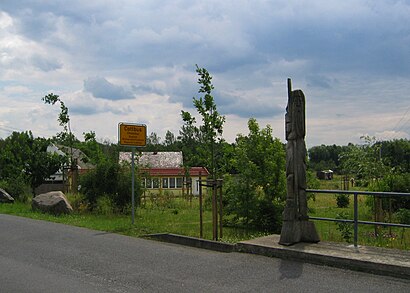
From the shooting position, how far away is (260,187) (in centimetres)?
1377

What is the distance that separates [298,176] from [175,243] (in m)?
3.38

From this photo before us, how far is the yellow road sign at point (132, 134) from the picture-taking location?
1360cm

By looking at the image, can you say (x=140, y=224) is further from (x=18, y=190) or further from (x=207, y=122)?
A: (x=18, y=190)

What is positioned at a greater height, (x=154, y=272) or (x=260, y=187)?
(x=260, y=187)

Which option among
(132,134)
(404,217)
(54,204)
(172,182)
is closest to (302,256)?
(404,217)

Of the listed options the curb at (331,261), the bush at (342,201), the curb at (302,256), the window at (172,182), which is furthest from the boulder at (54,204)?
the window at (172,182)

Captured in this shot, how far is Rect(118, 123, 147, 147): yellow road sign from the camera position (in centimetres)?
1360

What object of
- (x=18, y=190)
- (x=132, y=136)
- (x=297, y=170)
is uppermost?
(x=132, y=136)

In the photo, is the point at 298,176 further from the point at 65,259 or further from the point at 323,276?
the point at 65,259

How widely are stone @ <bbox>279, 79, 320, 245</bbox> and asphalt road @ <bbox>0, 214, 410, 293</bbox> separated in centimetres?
107

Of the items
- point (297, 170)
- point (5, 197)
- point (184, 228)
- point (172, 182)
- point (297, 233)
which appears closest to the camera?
point (297, 233)

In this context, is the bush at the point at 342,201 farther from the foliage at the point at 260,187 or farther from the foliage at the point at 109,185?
the foliage at the point at 260,187

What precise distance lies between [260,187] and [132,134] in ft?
13.1

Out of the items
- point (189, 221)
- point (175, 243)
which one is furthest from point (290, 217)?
point (189, 221)
